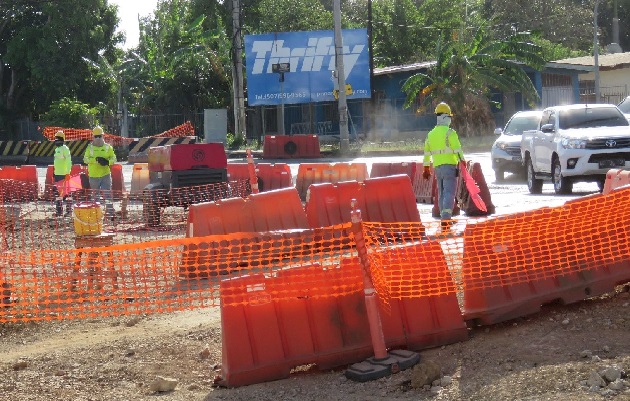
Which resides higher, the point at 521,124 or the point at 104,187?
the point at 521,124

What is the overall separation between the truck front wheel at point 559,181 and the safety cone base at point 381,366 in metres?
12.2

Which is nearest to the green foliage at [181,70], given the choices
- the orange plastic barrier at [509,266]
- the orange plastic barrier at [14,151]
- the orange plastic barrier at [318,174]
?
the orange plastic barrier at [14,151]

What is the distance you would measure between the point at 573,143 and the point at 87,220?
995 centimetres

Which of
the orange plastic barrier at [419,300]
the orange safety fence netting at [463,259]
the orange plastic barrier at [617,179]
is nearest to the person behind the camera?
the orange safety fence netting at [463,259]

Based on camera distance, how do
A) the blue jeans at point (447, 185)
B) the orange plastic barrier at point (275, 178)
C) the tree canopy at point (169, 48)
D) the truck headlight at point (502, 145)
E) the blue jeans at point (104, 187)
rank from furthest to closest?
the tree canopy at point (169, 48) < the truck headlight at point (502, 145) < the orange plastic barrier at point (275, 178) < the blue jeans at point (104, 187) < the blue jeans at point (447, 185)

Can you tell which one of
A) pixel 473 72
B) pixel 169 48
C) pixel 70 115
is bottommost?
pixel 70 115

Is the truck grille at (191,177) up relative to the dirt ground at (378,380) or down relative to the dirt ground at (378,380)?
up

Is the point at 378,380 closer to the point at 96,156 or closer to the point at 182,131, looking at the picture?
the point at 96,156

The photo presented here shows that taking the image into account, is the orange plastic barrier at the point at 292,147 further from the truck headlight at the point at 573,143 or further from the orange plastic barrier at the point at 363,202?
the orange plastic barrier at the point at 363,202

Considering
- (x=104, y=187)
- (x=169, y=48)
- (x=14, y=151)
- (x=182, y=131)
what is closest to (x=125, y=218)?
(x=104, y=187)

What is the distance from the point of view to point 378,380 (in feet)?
24.7

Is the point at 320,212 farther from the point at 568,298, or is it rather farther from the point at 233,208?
the point at 568,298

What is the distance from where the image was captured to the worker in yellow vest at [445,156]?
45.0ft

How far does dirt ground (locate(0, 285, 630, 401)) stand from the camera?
7.02 meters
